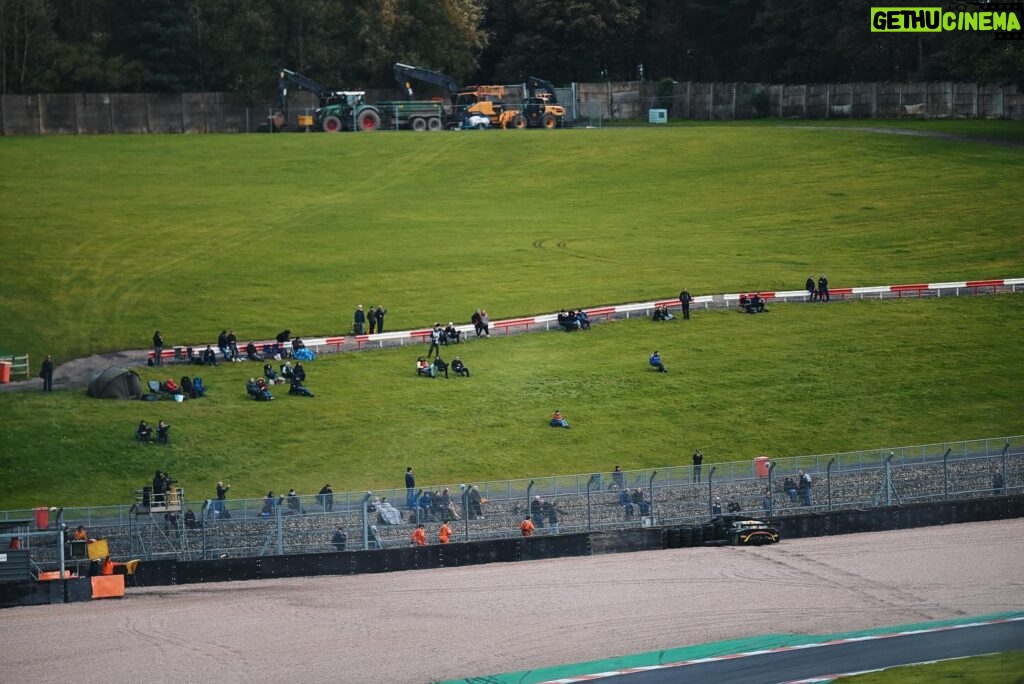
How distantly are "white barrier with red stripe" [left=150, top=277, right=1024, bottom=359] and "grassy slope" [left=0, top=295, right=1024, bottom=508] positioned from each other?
92 centimetres

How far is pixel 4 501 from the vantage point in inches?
1630

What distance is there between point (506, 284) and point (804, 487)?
2810cm

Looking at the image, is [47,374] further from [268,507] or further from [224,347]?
[268,507]

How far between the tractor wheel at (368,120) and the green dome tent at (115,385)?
176ft

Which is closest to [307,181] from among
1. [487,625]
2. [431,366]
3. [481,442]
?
[431,366]

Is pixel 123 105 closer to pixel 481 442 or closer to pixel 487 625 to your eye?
pixel 481 442

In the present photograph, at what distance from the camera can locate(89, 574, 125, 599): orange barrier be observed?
33125 mm

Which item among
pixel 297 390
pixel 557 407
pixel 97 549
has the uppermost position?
pixel 297 390

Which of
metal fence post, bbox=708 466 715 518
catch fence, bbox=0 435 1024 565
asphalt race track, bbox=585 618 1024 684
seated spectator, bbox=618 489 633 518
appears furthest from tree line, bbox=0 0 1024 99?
asphalt race track, bbox=585 618 1024 684

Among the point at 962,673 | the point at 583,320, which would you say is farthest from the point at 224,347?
the point at 962,673

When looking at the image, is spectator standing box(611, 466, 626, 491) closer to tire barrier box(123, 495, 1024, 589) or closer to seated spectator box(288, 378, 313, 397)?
tire barrier box(123, 495, 1024, 589)

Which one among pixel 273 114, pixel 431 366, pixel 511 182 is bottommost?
pixel 431 366

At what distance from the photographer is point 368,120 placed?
100188 millimetres

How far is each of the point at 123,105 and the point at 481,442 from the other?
61105mm
